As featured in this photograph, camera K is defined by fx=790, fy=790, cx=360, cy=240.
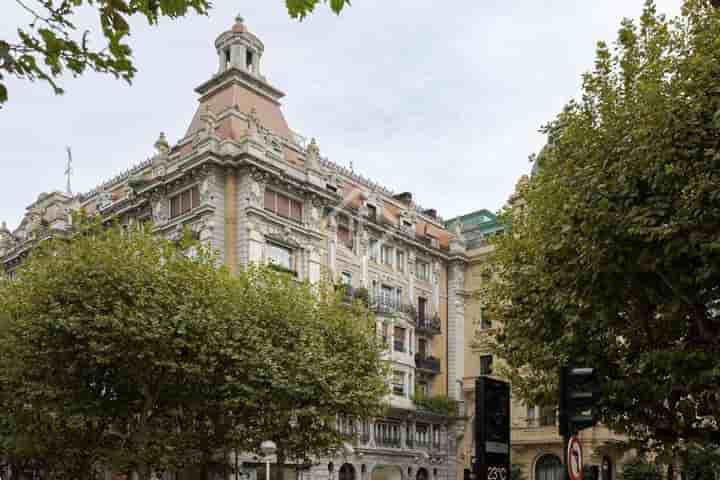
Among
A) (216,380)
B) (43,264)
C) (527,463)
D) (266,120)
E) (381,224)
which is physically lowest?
(527,463)

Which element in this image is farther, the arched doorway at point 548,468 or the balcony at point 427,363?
the balcony at point 427,363

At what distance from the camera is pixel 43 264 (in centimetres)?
2823

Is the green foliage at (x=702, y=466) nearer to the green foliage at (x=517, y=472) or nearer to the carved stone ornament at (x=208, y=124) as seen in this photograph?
the green foliage at (x=517, y=472)

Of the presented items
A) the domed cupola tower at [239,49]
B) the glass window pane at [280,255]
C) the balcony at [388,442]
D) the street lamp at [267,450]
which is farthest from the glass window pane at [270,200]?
the balcony at [388,442]

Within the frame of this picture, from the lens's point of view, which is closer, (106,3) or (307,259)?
(106,3)

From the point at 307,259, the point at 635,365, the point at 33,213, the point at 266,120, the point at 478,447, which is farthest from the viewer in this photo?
the point at 33,213

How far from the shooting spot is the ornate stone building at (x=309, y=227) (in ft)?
125

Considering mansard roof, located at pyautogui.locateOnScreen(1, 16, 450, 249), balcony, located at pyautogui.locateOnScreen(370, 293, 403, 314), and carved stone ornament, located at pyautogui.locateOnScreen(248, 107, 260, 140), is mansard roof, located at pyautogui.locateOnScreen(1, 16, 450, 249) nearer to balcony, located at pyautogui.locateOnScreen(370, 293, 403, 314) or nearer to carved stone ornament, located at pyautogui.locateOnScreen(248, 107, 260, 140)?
carved stone ornament, located at pyautogui.locateOnScreen(248, 107, 260, 140)

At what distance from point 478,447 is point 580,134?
7.99 m

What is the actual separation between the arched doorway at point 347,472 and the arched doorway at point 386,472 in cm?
158

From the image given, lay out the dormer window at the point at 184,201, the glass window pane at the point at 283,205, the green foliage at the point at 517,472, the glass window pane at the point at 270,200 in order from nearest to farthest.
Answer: the dormer window at the point at 184,201, the glass window pane at the point at 270,200, the glass window pane at the point at 283,205, the green foliage at the point at 517,472

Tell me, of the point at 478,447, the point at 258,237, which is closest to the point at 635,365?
the point at 478,447

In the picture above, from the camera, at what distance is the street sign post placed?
8562 millimetres

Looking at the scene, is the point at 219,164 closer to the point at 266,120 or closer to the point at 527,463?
the point at 266,120
